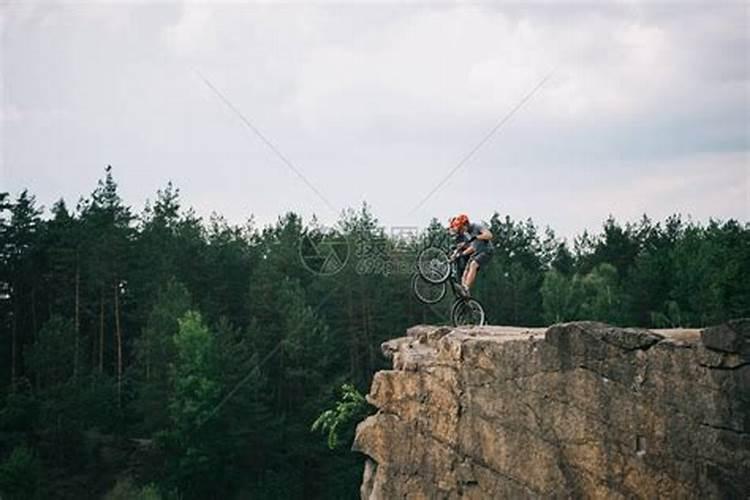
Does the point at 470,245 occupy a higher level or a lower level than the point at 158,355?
higher

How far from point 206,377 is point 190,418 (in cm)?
287

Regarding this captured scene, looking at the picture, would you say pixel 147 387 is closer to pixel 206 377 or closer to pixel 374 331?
pixel 206 377

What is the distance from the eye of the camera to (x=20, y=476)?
47844 millimetres

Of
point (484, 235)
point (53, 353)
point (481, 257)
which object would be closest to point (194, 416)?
point (53, 353)

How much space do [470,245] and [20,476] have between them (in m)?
35.1

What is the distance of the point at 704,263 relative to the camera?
6788 centimetres

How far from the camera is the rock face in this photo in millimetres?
18281

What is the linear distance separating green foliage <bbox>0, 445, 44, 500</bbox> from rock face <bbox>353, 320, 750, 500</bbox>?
99.4 feet

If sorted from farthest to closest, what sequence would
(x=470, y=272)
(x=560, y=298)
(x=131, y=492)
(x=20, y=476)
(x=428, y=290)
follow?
(x=560, y=298) < (x=131, y=492) < (x=20, y=476) < (x=428, y=290) < (x=470, y=272)

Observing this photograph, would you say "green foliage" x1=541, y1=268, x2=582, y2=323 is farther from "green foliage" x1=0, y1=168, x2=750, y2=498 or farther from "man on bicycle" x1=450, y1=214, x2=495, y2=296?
"man on bicycle" x1=450, y1=214, x2=495, y2=296

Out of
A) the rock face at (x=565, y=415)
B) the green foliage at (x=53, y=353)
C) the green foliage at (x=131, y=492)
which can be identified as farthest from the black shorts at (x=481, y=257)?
the green foliage at (x=53, y=353)

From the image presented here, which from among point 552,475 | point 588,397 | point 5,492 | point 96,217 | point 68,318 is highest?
point 96,217

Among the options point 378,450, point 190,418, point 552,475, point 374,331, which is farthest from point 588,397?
point 374,331

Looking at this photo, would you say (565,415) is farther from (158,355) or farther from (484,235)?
(158,355)
